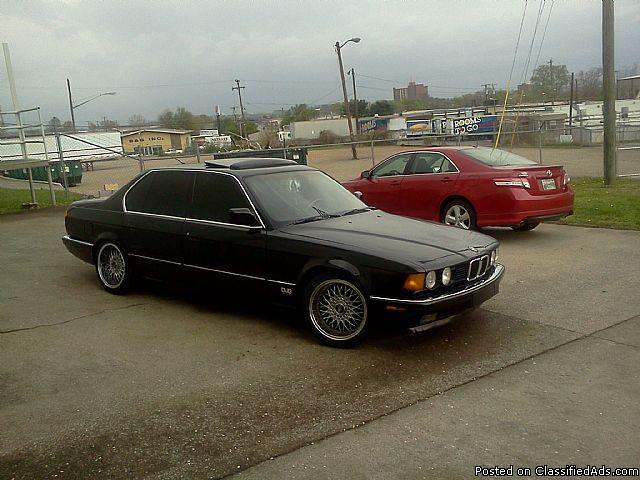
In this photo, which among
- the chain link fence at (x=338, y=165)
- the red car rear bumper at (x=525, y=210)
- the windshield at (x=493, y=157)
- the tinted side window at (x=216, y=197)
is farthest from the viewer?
the chain link fence at (x=338, y=165)

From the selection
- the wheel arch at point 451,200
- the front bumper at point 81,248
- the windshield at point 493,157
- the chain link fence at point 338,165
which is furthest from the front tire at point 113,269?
the chain link fence at point 338,165

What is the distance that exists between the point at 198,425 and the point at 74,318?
9.63 feet

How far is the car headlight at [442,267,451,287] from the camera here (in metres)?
5.14

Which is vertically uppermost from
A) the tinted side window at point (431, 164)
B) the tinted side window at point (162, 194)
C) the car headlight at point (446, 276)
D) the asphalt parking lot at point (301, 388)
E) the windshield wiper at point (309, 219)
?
the tinted side window at point (162, 194)

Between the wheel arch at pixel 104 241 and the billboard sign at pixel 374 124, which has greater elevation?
the billboard sign at pixel 374 124

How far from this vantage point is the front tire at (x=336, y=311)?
527 cm

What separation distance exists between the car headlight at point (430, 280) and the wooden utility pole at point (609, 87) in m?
12.3

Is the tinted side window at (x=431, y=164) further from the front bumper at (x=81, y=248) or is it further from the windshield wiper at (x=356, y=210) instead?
the front bumper at (x=81, y=248)

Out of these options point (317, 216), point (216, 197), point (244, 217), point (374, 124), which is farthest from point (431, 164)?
point (374, 124)

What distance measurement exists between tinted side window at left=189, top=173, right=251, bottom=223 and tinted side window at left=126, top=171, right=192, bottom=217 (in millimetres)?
166

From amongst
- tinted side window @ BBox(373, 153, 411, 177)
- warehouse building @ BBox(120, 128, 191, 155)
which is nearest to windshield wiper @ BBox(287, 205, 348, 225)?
tinted side window @ BBox(373, 153, 411, 177)

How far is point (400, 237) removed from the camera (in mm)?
5625

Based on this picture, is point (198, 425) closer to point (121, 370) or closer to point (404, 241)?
point (121, 370)

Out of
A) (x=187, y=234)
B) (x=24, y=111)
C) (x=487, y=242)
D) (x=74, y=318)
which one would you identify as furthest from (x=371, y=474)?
(x=24, y=111)
